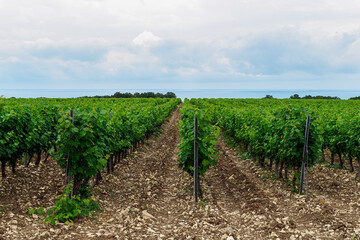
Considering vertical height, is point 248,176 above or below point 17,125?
below

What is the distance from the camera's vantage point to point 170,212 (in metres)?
6.66

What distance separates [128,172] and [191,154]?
369 cm

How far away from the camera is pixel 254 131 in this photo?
420 inches

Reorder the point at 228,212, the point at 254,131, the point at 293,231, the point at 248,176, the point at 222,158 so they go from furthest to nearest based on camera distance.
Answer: the point at 222,158 < the point at 254,131 < the point at 248,176 < the point at 228,212 < the point at 293,231

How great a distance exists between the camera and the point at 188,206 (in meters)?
6.91

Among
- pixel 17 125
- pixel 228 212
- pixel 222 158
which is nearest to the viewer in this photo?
pixel 228 212

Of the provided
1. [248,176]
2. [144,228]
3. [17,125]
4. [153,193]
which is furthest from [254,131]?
[17,125]

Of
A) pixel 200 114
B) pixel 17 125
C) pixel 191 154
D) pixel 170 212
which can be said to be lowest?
pixel 170 212

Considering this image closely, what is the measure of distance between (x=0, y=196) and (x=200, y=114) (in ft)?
18.3

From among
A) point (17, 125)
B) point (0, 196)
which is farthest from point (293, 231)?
point (17, 125)

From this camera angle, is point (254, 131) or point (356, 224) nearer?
point (356, 224)

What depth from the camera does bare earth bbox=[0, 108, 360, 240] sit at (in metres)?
5.30

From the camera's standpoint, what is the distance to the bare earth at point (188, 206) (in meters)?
5.30

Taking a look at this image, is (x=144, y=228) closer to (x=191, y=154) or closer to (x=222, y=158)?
(x=191, y=154)
